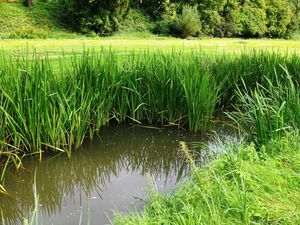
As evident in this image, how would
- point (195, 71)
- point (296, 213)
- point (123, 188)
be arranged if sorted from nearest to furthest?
point (296, 213) → point (123, 188) → point (195, 71)

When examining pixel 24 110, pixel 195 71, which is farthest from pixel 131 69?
pixel 24 110

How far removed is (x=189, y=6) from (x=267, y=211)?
19.8 m

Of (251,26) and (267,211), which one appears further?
(251,26)

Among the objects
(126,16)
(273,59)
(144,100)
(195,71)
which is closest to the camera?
(195,71)

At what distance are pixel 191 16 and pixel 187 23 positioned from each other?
41 cm

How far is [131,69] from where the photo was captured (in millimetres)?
4746

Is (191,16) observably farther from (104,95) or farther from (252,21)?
(104,95)

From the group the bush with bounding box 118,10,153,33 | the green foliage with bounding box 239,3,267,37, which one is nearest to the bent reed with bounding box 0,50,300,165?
the bush with bounding box 118,10,153,33

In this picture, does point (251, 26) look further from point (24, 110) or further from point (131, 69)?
point (24, 110)

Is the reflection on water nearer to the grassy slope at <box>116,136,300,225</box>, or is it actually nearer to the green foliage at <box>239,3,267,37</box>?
the grassy slope at <box>116,136,300,225</box>

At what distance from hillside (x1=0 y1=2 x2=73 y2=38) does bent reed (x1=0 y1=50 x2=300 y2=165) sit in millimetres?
11905

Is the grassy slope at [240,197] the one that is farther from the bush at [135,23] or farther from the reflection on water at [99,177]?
the bush at [135,23]

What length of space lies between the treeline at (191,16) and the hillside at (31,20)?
2.57 ft

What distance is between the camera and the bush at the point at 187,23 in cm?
1897
